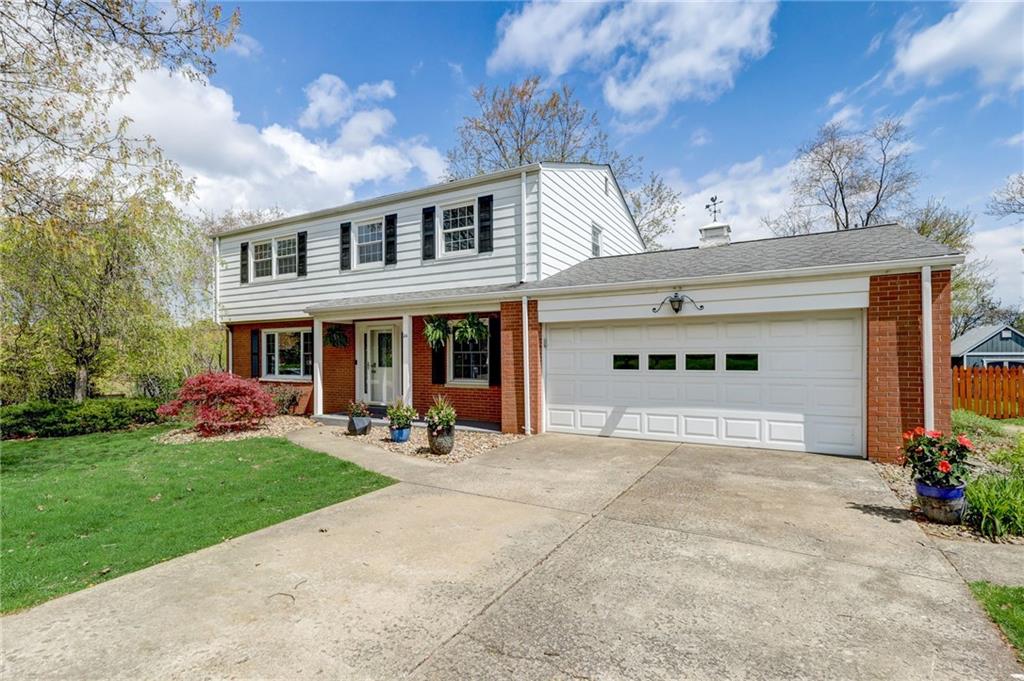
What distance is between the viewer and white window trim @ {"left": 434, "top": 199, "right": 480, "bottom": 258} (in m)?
10.4

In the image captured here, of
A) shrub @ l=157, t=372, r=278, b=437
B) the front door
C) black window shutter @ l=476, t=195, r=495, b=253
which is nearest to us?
shrub @ l=157, t=372, r=278, b=437

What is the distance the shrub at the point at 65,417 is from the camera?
1059 cm

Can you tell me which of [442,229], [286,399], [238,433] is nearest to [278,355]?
[286,399]

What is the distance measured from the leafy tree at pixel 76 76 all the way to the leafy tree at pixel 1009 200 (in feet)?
88.7

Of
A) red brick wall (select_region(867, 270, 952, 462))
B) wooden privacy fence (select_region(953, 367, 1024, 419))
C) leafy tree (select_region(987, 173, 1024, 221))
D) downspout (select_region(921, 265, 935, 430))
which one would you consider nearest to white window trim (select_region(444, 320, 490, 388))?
red brick wall (select_region(867, 270, 952, 462))

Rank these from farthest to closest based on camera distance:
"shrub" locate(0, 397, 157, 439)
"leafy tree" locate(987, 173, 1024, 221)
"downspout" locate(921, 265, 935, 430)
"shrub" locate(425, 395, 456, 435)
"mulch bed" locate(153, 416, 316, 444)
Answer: "leafy tree" locate(987, 173, 1024, 221) → "shrub" locate(0, 397, 157, 439) → "mulch bed" locate(153, 416, 316, 444) → "shrub" locate(425, 395, 456, 435) → "downspout" locate(921, 265, 935, 430)

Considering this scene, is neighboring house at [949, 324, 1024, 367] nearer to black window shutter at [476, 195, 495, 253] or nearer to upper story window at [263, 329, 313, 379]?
black window shutter at [476, 195, 495, 253]

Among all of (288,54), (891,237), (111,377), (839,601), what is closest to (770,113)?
(891,237)

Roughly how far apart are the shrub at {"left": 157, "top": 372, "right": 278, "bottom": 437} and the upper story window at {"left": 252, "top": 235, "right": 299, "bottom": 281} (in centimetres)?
421

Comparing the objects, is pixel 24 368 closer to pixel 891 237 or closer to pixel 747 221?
pixel 891 237

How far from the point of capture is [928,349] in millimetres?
6391

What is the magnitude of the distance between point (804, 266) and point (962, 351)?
84.8 ft

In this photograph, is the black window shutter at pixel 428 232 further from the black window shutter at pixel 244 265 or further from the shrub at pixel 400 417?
the black window shutter at pixel 244 265

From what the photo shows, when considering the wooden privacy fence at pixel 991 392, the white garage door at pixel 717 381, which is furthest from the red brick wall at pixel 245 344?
the wooden privacy fence at pixel 991 392
